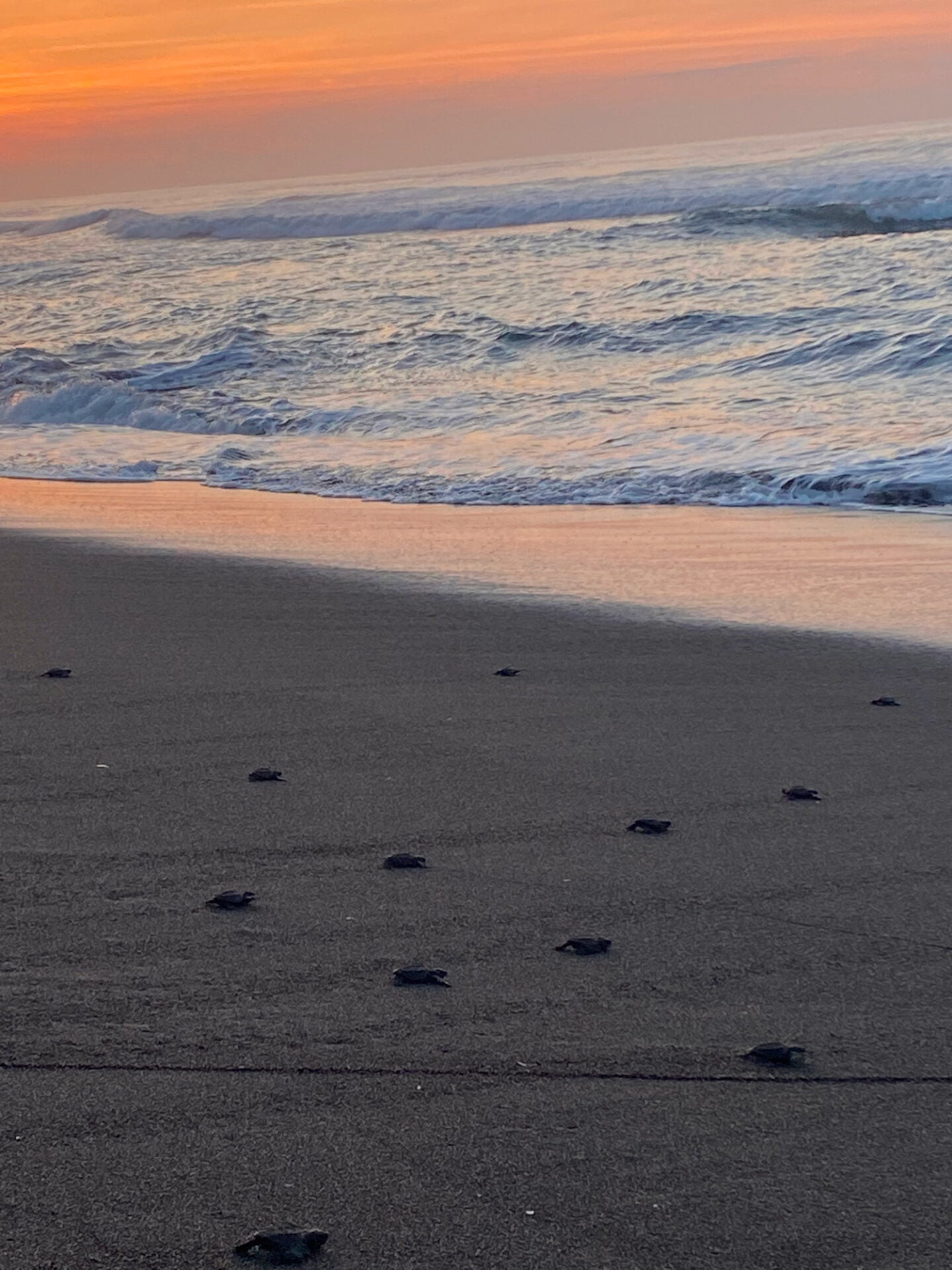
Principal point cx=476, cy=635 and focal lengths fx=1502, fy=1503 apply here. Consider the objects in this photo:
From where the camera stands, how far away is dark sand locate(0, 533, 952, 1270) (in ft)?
6.90

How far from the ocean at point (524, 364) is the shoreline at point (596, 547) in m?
0.57

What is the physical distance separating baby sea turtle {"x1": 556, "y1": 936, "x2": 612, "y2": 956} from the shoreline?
3268mm

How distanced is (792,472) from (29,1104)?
8.24 metres

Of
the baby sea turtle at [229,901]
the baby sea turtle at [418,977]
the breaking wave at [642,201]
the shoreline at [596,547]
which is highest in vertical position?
the breaking wave at [642,201]

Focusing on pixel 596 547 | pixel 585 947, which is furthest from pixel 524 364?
pixel 585 947

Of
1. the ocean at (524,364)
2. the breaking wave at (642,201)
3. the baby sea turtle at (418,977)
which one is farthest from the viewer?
the breaking wave at (642,201)

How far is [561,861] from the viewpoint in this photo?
11.5 ft

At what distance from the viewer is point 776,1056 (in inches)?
99.6

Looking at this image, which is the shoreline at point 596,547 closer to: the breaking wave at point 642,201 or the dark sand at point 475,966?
the dark sand at point 475,966

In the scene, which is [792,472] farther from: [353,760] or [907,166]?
[907,166]

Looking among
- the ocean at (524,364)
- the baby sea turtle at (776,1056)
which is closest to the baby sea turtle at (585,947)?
the baby sea turtle at (776,1056)

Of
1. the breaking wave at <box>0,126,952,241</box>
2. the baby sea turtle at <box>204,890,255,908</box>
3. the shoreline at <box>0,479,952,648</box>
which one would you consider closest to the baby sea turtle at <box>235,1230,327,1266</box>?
the baby sea turtle at <box>204,890,255,908</box>

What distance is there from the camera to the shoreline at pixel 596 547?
651 cm

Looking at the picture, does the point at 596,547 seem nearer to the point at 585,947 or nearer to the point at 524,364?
the point at 585,947
